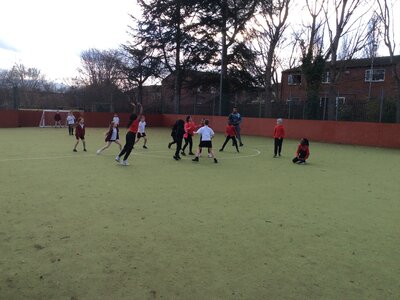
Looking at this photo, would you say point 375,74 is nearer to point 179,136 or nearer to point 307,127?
point 307,127

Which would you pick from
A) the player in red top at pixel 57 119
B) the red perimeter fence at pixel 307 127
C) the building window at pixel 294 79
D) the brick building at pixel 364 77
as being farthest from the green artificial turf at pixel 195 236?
the building window at pixel 294 79

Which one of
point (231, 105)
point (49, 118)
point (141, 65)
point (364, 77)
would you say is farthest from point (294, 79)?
point (49, 118)

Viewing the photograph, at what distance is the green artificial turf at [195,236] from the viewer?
381 centimetres

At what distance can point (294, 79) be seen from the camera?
1877 inches

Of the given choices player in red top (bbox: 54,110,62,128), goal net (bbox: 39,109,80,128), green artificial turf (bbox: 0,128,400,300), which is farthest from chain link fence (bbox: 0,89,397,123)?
green artificial turf (bbox: 0,128,400,300)

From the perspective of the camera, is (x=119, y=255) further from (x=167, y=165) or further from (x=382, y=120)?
(x=382, y=120)

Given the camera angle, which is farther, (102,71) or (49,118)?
(102,71)

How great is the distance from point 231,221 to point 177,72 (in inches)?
1474

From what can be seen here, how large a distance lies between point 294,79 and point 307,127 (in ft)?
75.0

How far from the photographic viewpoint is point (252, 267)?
4285mm

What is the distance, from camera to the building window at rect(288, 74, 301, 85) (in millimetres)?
46938

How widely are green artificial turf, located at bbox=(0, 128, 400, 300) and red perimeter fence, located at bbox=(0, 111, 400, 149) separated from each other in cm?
1268

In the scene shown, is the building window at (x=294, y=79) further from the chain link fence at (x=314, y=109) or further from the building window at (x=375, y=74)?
the chain link fence at (x=314, y=109)

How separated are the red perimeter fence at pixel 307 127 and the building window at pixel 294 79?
668 inches
